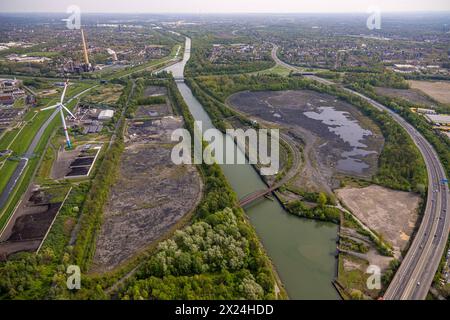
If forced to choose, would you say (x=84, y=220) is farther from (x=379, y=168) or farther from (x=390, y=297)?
(x=379, y=168)

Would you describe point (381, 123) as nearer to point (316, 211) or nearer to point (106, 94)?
point (316, 211)

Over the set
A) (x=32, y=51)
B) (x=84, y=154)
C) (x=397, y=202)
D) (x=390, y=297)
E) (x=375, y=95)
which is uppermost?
(x=32, y=51)

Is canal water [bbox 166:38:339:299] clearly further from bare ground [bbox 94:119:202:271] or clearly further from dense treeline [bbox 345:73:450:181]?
dense treeline [bbox 345:73:450:181]

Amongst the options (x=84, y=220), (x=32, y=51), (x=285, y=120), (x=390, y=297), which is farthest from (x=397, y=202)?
(x=32, y=51)

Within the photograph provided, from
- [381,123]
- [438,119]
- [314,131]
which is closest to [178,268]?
[314,131]

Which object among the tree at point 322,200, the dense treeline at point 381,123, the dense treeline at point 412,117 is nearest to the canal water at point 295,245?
the tree at point 322,200
